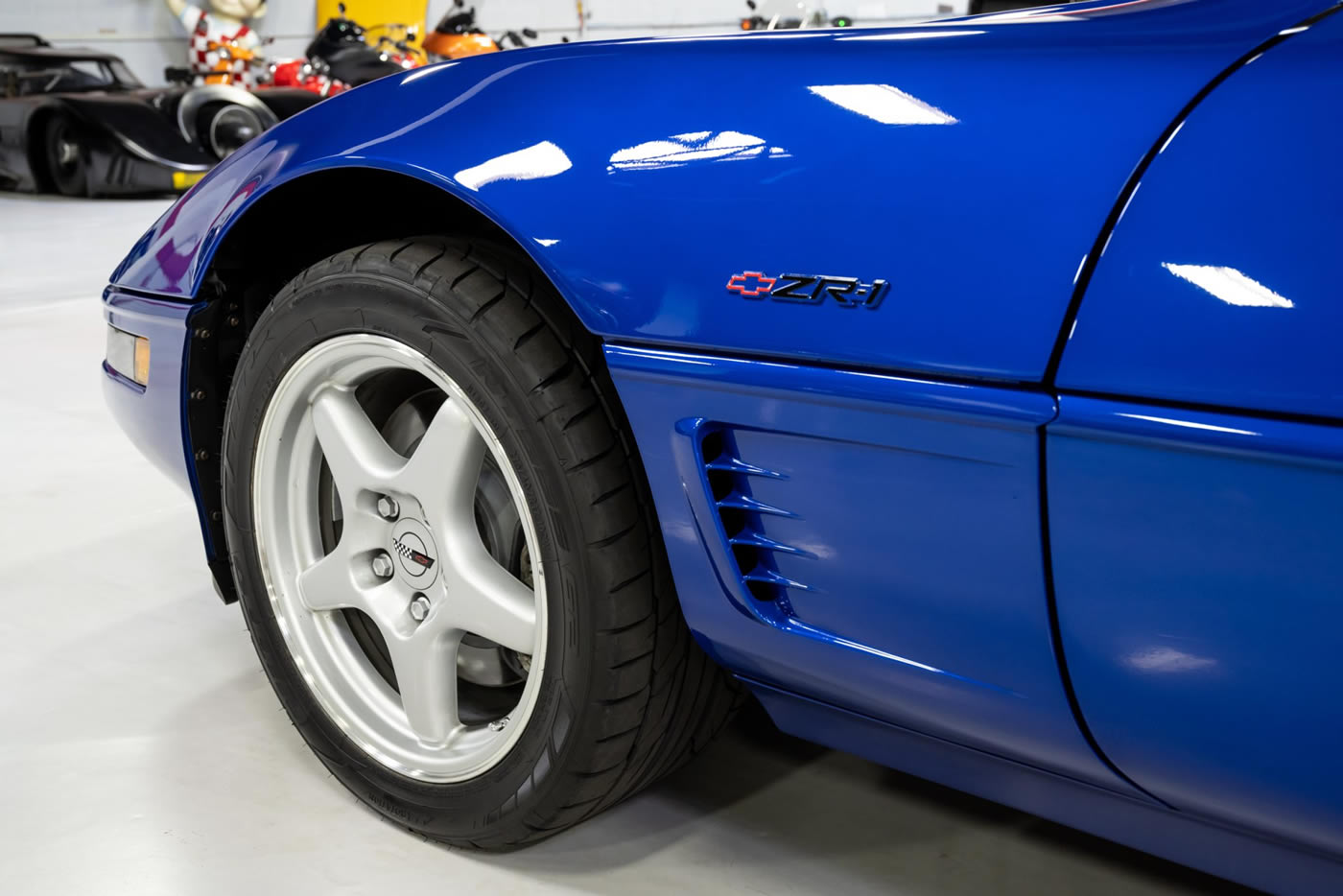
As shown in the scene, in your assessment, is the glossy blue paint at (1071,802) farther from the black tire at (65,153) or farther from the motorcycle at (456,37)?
the motorcycle at (456,37)

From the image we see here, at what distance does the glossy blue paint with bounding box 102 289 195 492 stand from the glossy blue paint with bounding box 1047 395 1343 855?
114 centimetres

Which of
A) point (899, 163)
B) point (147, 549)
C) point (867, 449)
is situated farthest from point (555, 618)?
point (147, 549)

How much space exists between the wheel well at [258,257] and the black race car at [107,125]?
6.92 meters

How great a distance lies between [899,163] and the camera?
92 centimetres

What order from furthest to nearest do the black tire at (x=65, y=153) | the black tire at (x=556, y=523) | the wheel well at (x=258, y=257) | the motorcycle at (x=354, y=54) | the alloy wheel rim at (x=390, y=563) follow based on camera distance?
the motorcycle at (x=354, y=54) < the black tire at (x=65, y=153) < the wheel well at (x=258, y=257) < the alloy wheel rim at (x=390, y=563) < the black tire at (x=556, y=523)

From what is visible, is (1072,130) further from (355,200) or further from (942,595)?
(355,200)

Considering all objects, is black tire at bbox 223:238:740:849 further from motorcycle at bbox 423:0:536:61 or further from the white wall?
the white wall

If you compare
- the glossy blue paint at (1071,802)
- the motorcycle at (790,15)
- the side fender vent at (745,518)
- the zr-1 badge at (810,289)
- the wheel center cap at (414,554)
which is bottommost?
the glossy blue paint at (1071,802)

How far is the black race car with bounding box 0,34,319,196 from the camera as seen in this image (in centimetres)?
798

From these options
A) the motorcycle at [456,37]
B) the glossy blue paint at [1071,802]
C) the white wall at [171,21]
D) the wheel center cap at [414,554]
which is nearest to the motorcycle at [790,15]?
the wheel center cap at [414,554]

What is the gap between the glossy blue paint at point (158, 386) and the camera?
1.56m

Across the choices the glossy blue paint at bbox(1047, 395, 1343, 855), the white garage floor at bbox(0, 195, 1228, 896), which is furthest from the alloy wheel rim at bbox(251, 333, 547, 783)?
the glossy blue paint at bbox(1047, 395, 1343, 855)

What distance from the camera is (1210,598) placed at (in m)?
0.80

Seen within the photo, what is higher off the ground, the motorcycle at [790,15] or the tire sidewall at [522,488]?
the motorcycle at [790,15]
